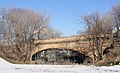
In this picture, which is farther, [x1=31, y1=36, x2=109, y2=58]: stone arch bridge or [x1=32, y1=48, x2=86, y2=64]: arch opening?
[x1=32, y1=48, x2=86, y2=64]: arch opening

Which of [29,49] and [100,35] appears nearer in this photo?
[100,35]

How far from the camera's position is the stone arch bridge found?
157 feet

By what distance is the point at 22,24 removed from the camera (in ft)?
171

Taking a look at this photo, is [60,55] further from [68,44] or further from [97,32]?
[97,32]

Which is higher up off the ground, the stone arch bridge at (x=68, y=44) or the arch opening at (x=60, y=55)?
the stone arch bridge at (x=68, y=44)

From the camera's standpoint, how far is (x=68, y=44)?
169 ft

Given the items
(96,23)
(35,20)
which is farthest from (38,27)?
(96,23)

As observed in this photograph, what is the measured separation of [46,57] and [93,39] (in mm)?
14518

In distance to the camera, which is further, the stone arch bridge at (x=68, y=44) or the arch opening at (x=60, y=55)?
the arch opening at (x=60, y=55)

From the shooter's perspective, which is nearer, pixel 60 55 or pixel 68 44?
pixel 68 44

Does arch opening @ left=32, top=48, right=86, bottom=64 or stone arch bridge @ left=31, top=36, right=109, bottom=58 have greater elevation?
stone arch bridge @ left=31, top=36, right=109, bottom=58

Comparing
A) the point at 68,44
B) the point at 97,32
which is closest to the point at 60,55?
the point at 68,44

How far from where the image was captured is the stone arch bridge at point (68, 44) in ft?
157

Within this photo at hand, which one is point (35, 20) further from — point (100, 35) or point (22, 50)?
point (100, 35)
